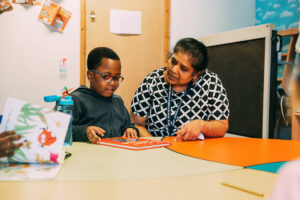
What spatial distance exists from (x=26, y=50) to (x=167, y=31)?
145 centimetres

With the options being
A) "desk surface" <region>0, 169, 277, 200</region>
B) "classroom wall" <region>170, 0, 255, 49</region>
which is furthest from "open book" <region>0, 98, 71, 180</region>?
"classroom wall" <region>170, 0, 255, 49</region>

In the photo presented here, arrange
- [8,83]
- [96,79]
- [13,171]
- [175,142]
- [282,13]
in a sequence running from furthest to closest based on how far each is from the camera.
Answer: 1. [282,13]
2. [8,83]
3. [96,79]
4. [175,142]
5. [13,171]

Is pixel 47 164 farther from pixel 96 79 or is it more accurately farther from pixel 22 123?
pixel 96 79

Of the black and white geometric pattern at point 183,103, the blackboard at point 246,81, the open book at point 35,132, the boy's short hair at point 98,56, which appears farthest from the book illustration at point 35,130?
the blackboard at point 246,81

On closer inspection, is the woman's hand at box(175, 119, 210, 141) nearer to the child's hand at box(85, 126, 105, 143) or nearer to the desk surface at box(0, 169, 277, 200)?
the child's hand at box(85, 126, 105, 143)

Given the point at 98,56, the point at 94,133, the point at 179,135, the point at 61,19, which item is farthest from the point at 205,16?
the point at 94,133

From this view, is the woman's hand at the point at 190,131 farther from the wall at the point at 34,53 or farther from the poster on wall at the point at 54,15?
the poster on wall at the point at 54,15

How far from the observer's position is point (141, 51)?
3156 millimetres

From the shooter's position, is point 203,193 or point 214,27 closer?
point 203,193

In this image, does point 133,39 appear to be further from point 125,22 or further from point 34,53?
point 34,53

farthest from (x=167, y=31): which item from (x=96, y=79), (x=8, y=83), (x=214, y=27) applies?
(x=96, y=79)

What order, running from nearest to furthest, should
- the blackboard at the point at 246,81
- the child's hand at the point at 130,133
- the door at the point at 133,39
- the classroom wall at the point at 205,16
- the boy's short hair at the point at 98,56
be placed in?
the child's hand at the point at 130,133 < the boy's short hair at the point at 98,56 < the blackboard at the point at 246,81 < the door at the point at 133,39 < the classroom wall at the point at 205,16

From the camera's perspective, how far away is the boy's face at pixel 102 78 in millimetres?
1506

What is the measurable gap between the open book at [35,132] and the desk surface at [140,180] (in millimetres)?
64
